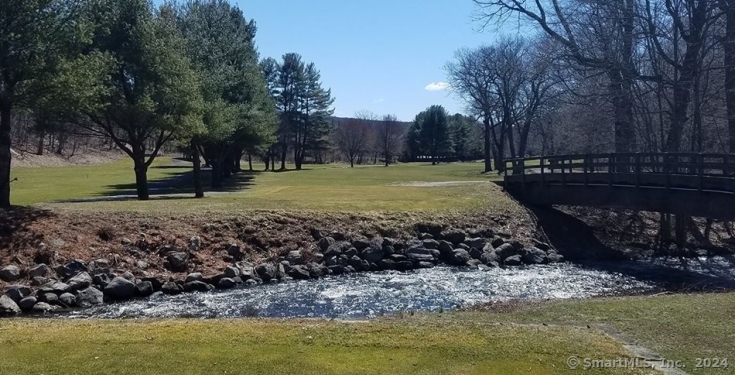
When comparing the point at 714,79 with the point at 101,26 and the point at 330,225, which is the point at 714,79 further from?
the point at 101,26

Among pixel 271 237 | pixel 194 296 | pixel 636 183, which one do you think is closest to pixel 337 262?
pixel 271 237

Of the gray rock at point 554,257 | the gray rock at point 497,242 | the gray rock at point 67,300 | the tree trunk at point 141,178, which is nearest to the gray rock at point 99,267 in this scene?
the gray rock at point 67,300

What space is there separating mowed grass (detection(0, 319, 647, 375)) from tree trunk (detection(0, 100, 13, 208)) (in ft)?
38.4

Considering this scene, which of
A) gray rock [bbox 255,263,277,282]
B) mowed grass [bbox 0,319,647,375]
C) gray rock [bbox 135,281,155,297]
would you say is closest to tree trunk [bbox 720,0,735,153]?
gray rock [bbox 255,263,277,282]

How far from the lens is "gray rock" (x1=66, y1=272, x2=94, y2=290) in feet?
51.1

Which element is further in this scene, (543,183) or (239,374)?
(543,183)

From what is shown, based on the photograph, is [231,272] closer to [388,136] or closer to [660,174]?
[660,174]

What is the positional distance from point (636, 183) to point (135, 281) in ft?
59.2

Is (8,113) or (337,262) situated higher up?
(8,113)

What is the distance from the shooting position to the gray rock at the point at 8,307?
1356 centimetres

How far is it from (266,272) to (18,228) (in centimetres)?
712

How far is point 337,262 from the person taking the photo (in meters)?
20.2

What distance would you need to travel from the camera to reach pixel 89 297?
15117 millimetres

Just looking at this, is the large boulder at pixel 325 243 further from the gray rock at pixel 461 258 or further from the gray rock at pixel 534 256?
the gray rock at pixel 534 256
